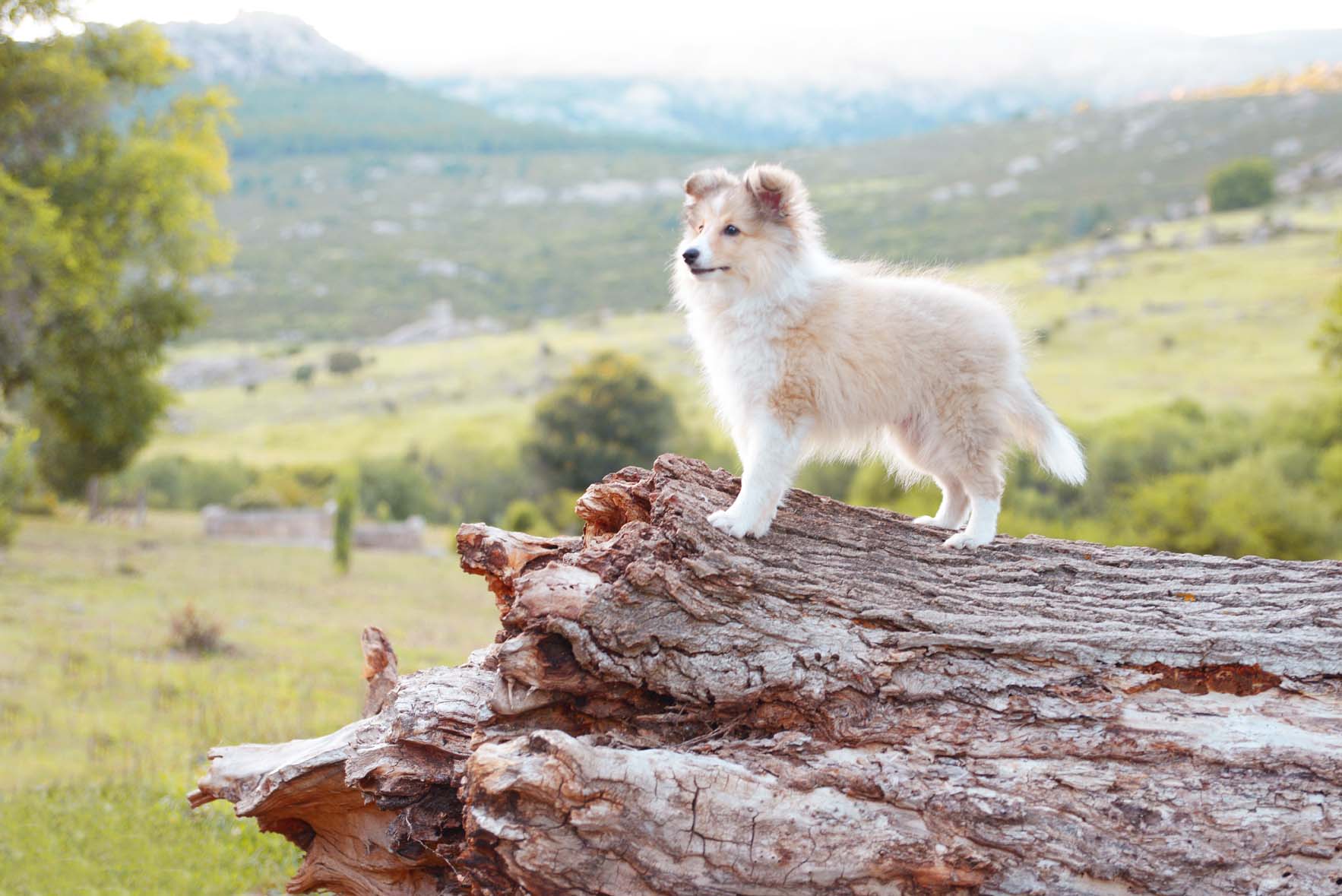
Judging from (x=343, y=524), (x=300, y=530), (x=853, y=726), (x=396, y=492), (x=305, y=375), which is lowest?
(x=300, y=530)

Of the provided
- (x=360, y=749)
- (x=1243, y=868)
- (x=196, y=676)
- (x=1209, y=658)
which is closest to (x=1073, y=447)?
(x=1209, y=658)

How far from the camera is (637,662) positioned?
435 centimetres

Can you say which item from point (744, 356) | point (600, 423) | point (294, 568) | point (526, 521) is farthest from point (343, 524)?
point (744, 356)

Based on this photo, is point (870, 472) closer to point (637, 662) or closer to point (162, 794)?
point (162, 794)

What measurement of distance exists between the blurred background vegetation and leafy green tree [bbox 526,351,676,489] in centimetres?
15

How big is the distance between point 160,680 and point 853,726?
13.1 m

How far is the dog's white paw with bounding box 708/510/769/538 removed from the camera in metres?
4.89

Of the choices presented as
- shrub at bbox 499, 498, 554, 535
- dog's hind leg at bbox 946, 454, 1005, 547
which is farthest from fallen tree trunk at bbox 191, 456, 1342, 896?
shrub at bbox 499, 498, 554, 535

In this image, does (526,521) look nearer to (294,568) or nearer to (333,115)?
(294,568)

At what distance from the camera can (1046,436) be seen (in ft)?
19.8

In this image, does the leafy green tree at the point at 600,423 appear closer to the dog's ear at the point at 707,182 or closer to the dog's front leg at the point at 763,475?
the dog's ear at the point at 707,182

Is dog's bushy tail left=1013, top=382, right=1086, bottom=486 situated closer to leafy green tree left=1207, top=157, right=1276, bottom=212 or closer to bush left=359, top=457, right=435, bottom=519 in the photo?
bush left=359, top=457, right=435, bottom=519

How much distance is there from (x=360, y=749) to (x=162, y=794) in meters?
5.71

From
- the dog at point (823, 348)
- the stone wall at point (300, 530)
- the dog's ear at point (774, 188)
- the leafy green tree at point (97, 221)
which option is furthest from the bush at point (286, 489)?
the dog's ear at point (774, 188)
